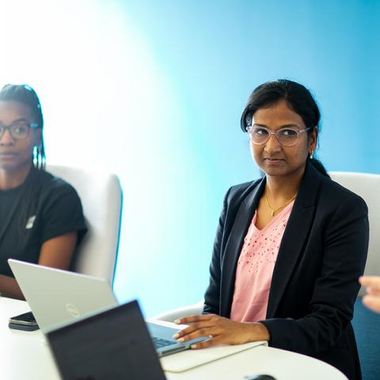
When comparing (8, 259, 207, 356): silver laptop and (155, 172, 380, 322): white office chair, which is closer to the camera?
(8, 259, 207, 356): silver laptop

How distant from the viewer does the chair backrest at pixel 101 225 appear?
269 centimetres

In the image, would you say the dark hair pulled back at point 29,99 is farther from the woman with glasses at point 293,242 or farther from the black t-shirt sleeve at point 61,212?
the woman with glasses at point 293,242

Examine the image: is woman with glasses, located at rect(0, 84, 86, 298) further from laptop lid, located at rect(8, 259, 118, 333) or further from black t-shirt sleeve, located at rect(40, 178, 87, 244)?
laptop lid, located at rect(8, 259, 118, 333)

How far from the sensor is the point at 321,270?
2373mm

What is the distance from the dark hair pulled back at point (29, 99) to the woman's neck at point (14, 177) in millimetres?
48

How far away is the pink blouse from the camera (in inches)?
96.9

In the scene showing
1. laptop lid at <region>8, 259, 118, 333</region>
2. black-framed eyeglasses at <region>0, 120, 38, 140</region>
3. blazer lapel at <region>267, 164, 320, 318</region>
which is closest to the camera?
laptop lid at <region>8, 259, 118, 333</region>

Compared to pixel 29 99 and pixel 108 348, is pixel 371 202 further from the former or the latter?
pixel 108 348

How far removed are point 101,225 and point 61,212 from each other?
0.53 feet

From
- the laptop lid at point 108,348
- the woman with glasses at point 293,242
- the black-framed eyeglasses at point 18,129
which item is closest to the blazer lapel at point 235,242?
the woman with glasses at point 293,242

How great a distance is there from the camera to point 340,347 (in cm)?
238

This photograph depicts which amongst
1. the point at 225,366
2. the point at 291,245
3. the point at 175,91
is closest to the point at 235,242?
the point at 291,245

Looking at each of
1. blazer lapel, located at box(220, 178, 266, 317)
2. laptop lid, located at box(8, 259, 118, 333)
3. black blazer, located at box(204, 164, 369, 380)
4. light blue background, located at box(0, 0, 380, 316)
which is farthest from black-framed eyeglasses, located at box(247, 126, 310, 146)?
light blue background, located at box(0, 0, 380, 316)

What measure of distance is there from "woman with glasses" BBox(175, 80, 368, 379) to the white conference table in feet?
0.90
